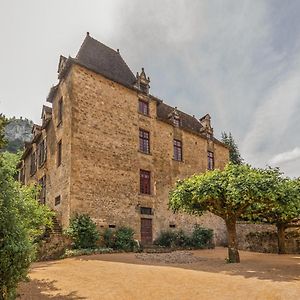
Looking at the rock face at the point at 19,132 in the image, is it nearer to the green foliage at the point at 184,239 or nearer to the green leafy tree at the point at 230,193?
the green foliage at the point at 184,239

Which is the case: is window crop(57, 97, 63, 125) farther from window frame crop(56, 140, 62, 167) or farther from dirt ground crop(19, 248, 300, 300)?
dirt ground crop(19, 248, 300, 300)

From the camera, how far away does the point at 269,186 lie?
432 inches

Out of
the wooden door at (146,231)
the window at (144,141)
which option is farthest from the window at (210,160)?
the wooden door at (146,231)

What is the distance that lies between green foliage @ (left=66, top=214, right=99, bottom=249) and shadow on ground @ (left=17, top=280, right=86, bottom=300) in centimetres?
696

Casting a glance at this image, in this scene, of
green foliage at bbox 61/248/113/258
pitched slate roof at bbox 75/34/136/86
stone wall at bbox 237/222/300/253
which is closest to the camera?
green foliage at bbox 61/248/113/258

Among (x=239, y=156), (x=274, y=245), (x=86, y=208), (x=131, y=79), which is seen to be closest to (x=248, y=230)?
(x=274, y=245)

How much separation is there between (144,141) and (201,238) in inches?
309

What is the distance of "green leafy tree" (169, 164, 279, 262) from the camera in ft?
35.7

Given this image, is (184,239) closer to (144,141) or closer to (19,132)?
(144,141)

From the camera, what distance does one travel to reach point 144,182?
2062cm

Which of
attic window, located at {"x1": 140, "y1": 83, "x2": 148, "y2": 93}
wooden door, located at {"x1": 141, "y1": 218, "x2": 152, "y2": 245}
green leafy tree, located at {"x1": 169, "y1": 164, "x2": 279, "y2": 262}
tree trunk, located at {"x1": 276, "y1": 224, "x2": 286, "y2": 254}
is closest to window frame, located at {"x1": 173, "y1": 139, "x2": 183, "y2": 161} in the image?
attic window, located at {"x1": 140, "y1": 83, "x2": 148, "y2": 93}

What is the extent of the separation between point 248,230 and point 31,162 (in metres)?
18.7

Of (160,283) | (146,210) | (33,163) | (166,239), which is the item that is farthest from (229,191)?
(33,163)

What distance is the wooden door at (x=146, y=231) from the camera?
1938 centimetres
